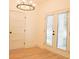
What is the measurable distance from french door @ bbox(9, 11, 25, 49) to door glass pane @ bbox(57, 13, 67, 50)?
2.27 m

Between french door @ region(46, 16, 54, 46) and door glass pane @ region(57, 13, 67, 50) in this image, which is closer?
door glass pane @ region(57, 13, 67, 50)

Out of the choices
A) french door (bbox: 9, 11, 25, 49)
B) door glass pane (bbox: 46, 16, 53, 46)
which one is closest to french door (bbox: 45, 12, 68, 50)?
door glass pane (bbox: 46, 16, 53, 46)

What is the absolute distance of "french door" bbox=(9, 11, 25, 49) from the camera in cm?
579

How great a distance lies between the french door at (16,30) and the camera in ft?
19.0

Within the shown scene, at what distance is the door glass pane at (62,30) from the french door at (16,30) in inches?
89.5

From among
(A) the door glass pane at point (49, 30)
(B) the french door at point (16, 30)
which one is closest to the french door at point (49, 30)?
(A) the door glass pane at point (49, 30)

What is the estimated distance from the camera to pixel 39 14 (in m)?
6.55

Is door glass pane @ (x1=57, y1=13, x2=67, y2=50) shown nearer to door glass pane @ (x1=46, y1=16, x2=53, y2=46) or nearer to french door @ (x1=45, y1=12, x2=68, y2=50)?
french door @ (x1=45, y1=12, x2=68, y2=50)

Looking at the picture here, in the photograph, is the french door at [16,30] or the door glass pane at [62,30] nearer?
the door glass pane at [62,30]

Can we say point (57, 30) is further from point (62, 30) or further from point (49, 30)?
point (49, 30)

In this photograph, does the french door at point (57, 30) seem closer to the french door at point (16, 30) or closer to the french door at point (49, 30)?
the french door at point (49, 30)
